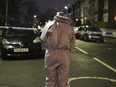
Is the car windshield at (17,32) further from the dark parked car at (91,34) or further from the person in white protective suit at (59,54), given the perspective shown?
the dark parked car at (91,34)

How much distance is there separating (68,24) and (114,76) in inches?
174

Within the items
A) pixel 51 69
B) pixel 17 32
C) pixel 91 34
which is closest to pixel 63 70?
pixel 51 69

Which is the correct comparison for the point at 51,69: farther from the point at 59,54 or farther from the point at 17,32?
the point at 17,32

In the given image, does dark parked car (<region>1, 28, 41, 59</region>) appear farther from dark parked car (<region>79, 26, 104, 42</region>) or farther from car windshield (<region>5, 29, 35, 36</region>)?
dark parked car (<region>79, 26, 104, 42</region>)

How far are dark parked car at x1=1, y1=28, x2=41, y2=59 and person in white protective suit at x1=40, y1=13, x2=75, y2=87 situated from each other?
7.70 meters

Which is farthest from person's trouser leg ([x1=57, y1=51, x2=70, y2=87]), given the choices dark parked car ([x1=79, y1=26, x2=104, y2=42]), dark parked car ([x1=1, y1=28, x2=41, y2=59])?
dark parked car ([x1=79, y1=26, x2=104, y2=42])

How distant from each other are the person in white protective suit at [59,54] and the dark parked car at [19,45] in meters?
7.70

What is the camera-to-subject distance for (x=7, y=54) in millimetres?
14023

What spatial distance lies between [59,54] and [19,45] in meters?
A: 7.89

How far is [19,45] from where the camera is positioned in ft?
46.2

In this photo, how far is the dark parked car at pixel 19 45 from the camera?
553 inches

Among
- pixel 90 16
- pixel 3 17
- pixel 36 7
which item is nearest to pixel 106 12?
pixel 90 16

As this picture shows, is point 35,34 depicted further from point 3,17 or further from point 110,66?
point 3,17

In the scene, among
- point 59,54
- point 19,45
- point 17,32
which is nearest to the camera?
point 59,54
